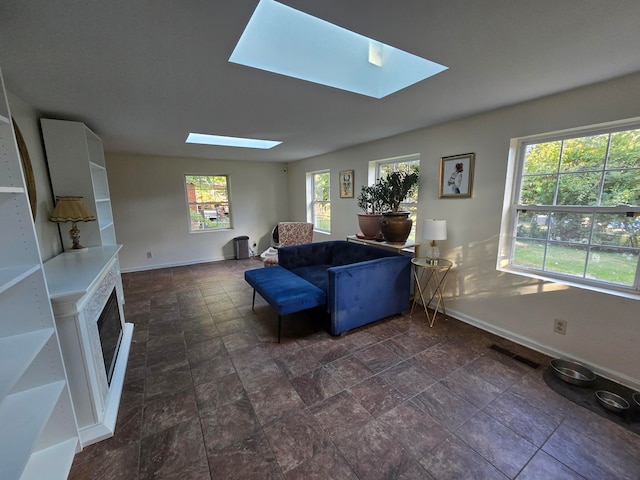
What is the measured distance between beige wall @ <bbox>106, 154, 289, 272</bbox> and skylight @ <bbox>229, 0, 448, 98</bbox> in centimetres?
416

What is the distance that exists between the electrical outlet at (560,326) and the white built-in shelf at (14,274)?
3395 millimetres

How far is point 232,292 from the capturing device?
383 cm

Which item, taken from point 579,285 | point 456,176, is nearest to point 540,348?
point 579,285

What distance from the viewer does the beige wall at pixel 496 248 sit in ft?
6.19

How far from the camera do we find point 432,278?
3156mm

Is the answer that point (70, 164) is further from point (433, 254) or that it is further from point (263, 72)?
point (433, 254)

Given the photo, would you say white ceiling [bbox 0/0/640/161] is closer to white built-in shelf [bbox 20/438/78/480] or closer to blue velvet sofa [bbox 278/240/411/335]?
blue velvet sofa [bbox 278/240/411/335]

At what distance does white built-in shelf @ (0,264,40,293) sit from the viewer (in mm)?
1013

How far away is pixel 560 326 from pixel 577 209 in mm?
962

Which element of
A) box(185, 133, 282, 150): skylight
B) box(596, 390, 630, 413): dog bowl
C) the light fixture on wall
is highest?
box(185, 133, 282, 150): skylight

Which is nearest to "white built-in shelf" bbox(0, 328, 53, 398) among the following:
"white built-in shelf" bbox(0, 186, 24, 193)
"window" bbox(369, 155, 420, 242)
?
"white built-in shelf" bbox(0, 186, 24, 193)

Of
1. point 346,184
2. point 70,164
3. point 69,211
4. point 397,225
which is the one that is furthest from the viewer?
point 346,184

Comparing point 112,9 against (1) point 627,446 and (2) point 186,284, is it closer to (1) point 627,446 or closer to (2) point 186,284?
(1) point 627,446

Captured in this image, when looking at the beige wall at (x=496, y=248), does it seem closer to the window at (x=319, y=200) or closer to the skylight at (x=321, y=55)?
the skylight at (x=321, y=55)
